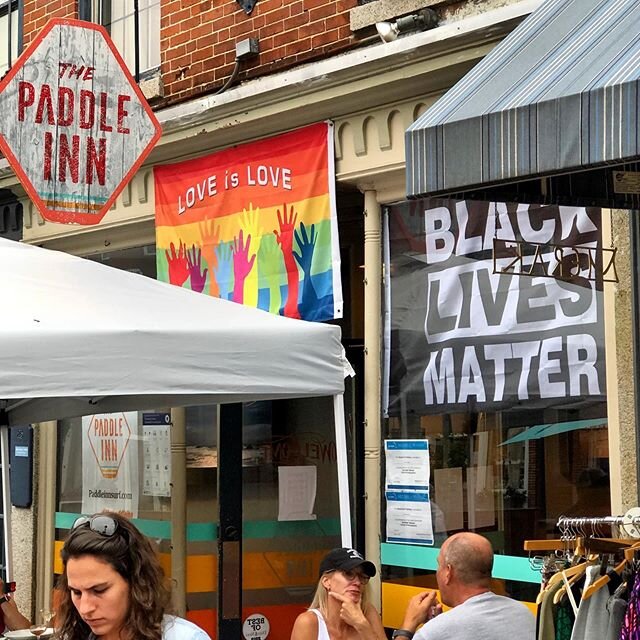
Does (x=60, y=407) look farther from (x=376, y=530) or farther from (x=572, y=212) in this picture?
(x=572, y=212)

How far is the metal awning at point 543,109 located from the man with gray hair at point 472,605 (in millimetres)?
1435

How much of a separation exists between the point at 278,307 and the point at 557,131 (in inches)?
168

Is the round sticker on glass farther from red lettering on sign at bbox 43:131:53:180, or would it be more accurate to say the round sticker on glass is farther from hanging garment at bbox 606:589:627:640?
hanging garment at bbox 606:589:627:640

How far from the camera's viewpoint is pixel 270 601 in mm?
9125

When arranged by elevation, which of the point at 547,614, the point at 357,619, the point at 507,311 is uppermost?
the point at 507,311

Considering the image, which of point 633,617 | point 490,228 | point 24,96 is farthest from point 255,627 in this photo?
point 633,617

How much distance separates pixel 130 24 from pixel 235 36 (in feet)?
5.03

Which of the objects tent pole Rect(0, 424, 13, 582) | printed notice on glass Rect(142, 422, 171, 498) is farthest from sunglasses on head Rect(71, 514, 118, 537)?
printed notice on glass Rect(142, 422, 171, 498)

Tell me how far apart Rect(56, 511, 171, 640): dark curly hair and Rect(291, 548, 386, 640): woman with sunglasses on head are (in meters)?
2.54

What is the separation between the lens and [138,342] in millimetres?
5289

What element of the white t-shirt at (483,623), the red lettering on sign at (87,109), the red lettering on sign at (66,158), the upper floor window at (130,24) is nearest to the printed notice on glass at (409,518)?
the white t-shirt at (483,623)

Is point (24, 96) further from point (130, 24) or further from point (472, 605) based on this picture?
point (472, 605)

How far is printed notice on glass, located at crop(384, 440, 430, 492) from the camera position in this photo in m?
7.38

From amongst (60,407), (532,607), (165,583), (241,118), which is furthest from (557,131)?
(241,118)
